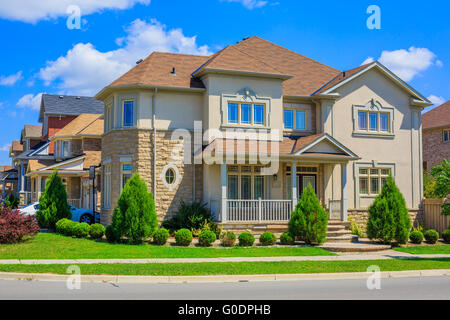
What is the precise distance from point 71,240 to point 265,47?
15.4 m

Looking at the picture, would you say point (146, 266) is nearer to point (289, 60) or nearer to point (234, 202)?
point (234, 202)

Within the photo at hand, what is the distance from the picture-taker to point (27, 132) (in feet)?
165

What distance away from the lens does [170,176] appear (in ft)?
→ 75.4

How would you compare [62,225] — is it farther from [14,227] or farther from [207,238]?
[207,238]

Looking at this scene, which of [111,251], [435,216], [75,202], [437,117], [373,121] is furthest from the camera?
[437,117]

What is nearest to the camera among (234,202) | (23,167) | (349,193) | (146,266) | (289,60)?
(146,266)

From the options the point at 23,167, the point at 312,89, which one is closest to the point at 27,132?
the point at 23,167

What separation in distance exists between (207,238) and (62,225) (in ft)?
22.6

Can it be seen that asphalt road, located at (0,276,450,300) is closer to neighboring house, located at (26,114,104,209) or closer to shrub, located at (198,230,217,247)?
shrub, located at (198,230,217,247)

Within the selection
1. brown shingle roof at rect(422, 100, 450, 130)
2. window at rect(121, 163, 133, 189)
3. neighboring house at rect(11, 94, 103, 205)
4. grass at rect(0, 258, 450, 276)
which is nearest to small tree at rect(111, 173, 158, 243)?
window at rect(121, 163, 133, 189)

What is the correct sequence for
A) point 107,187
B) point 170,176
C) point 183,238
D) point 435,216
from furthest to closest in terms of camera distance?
1. point 435,216
2. point 107,187
3. point 170,176
4. point 183,238

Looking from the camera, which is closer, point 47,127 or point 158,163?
point 158,163

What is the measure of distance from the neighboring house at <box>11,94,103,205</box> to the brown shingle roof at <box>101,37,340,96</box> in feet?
65.7

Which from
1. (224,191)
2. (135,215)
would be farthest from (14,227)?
(224,191)
